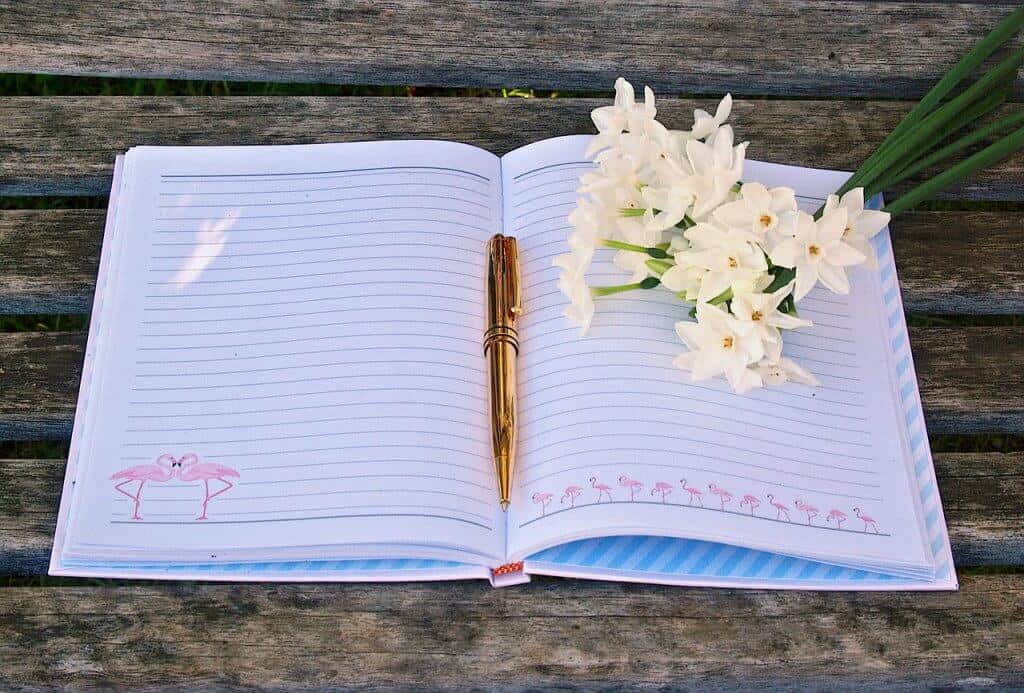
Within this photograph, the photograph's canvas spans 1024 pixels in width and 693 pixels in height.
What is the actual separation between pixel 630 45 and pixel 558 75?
0.31 ft

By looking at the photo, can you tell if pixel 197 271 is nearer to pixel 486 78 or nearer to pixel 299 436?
pixel 299 436

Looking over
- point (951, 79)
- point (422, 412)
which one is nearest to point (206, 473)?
point (422, 412)

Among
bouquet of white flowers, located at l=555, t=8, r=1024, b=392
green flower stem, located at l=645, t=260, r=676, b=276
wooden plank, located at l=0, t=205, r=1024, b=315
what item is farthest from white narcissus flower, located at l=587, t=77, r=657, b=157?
wooden plank, located at l=0, t=205, r=1024, b=315

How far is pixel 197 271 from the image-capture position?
902mm

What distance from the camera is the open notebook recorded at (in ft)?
2.55

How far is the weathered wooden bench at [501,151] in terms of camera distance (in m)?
0.77

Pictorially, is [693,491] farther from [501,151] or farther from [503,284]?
[501,151]

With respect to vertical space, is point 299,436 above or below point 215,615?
above

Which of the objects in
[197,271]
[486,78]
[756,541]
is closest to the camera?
[756,541]

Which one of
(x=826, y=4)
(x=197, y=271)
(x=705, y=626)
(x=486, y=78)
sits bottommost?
(x=705, y=626)

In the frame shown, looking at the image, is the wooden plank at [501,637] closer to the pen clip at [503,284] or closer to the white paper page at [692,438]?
the white paper page at [692,438]

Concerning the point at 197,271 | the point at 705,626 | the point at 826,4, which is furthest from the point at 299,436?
the point at 826,4

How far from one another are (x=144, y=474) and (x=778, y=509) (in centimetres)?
54

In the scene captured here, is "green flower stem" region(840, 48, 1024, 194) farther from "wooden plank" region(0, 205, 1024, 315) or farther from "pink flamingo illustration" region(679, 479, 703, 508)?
"pink flamingo illustration" region(679, 479, 703, 508)
